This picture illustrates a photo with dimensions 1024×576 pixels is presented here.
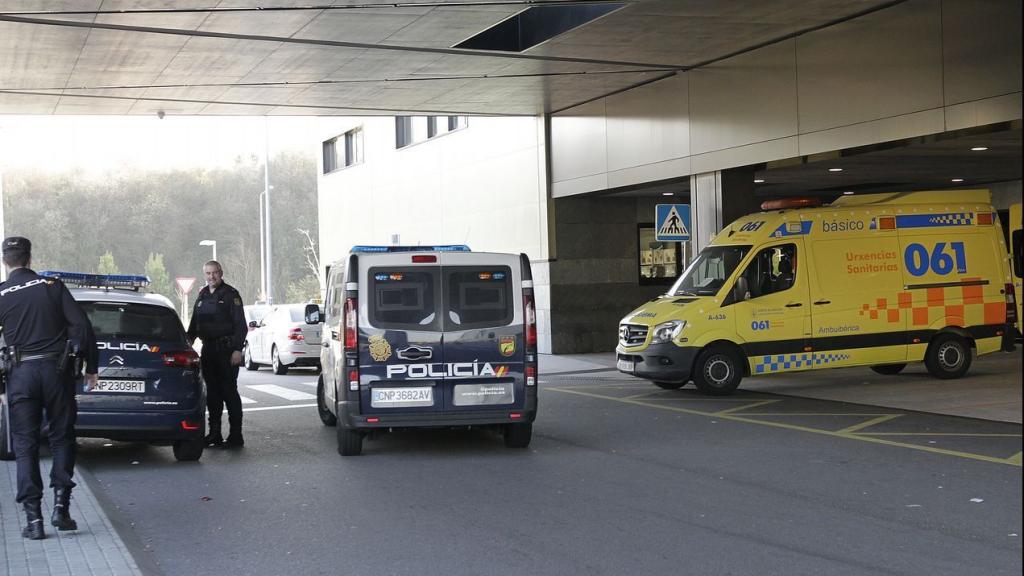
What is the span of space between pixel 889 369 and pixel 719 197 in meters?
4.11

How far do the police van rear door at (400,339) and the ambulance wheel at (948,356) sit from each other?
9.46 m

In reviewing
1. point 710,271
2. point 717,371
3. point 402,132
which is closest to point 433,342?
point 717,371

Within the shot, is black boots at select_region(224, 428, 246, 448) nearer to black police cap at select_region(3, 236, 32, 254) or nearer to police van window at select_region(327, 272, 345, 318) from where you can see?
police van window at select_region(327, 272, 345, 318)

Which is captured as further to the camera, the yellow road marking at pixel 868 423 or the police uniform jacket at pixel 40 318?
the yellow road marking at pixel 868 423

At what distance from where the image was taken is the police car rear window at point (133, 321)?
10.0 m

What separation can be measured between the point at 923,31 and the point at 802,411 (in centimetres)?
542

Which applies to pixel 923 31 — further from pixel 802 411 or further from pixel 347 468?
pixel 347 468

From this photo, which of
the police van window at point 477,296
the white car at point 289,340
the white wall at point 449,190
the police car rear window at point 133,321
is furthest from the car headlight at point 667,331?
the white wall at point 449,190

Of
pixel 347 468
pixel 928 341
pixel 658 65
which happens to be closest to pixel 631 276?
pixel 658 65

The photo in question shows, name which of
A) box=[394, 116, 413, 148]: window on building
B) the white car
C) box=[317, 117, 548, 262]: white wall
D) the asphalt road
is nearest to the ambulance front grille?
the asphalt road

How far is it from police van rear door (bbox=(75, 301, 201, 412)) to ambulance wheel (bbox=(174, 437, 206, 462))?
54 centimetres

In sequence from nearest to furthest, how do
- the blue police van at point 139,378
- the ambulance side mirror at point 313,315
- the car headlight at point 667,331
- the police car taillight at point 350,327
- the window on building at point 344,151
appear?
the blue police van at point 139,378 < the police car taillight at point 350,327 < the ambulance side mirror at point 313,315 < the car headlight at point 667,331 < the window on building at point 344,151

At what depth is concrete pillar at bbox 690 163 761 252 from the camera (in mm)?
19391

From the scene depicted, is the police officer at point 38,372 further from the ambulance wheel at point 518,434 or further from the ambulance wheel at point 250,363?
the ambulance wheel at point 250,363
